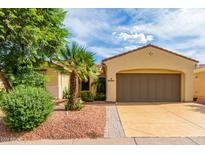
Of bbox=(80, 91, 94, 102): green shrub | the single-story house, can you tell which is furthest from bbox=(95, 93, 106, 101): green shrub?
the single-story house

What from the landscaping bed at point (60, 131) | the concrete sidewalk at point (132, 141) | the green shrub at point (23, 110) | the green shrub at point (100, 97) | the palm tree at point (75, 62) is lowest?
the concrete sidewalk at point (132, 141)

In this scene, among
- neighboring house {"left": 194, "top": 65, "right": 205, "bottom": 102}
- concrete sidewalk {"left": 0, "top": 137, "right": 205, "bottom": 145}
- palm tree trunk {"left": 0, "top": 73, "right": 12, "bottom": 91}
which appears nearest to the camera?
concrete sidewalk {"left": 0, "top": 137, "right": 205, "bottom": 145}

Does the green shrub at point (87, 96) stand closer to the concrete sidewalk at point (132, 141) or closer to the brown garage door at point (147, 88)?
the brown garage door at point (147, 88)

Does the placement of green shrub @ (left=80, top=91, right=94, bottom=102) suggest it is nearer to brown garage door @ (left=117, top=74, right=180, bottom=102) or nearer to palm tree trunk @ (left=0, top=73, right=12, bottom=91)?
brown garage door @ (left=117, top=74, right=180, bottom=102)

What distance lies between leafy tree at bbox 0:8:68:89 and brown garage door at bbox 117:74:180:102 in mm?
6968

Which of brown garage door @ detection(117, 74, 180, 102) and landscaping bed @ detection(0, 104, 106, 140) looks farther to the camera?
brown garage door @ detection(117, 74, 180, 102)

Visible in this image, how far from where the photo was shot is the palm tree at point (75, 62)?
11008 millimetres

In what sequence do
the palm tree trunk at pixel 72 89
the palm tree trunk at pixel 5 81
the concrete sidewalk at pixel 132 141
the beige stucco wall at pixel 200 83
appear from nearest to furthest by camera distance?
the concrete sidewalk at pixel 132 141 → the palm tree trunk at pixel 72 89 → the palm tree trunk at pixel 5 81 → the beige stucco wall at pixel 200 83

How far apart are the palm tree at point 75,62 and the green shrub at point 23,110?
11.7 feet

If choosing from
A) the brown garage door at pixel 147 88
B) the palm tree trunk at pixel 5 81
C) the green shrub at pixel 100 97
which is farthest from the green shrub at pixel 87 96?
the palm tree trunk at pixel 5 81

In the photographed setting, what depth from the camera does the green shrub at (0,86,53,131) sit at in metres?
7.30

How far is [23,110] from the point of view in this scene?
7.33m
